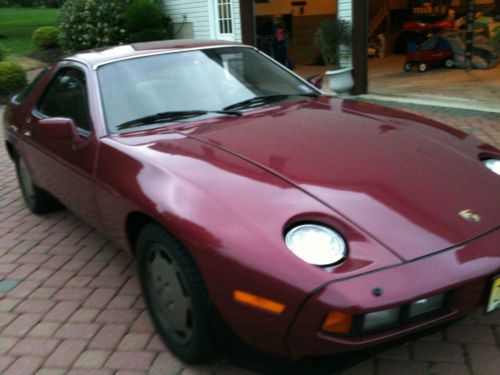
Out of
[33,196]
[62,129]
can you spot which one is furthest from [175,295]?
[33,196]

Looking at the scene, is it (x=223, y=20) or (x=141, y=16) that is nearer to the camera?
(x=223, y=20)

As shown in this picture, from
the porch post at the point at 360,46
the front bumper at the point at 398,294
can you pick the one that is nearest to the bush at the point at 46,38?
the porch post at the point at 360,46

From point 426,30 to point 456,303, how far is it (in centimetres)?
1281

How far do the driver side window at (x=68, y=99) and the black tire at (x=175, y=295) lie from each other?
0.99 metres

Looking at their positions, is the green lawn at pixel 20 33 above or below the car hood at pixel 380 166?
above

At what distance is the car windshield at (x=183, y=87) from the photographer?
308 centimetres

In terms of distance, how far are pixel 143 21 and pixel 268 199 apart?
12.8 metres

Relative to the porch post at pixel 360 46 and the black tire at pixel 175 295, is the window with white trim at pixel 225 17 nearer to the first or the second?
the porch post at pixel 360 46

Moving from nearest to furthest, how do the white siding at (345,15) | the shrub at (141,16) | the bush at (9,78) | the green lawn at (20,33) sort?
the white siding at (345,15) → the bush at (9,78) → the shrub at (141,16) → the green lawn at (20,33)

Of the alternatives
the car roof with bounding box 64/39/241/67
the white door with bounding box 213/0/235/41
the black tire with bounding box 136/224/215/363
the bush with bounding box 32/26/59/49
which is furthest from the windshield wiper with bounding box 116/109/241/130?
the bush with bounding box 32/26/59/49

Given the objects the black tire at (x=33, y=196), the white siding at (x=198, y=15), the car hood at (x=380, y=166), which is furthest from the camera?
the white siding at (x=198, y=15)

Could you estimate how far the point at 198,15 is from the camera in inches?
555

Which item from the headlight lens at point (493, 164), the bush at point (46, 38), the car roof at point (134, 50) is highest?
the bush at point (46, 38)

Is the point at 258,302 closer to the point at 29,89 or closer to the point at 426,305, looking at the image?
the point at 426,305
